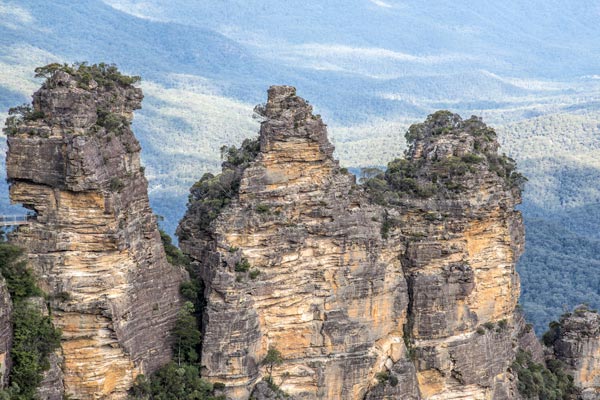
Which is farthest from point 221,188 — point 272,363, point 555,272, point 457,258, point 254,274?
point 555,272

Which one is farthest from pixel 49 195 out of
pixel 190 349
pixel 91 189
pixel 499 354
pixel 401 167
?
pixel 499 354

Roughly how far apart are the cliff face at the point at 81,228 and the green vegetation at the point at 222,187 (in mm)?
5106

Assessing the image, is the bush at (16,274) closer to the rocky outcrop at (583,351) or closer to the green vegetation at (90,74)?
the green vegetation at (90,74)

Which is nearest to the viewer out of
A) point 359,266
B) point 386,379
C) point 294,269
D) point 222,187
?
point 294,269

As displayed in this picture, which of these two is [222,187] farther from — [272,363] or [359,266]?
[272,363]

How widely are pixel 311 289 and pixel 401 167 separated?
31.5 feet

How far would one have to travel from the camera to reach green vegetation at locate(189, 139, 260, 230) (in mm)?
48500

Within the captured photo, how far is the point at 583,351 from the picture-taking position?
63.2 m

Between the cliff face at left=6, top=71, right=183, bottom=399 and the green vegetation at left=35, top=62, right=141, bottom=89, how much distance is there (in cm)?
31

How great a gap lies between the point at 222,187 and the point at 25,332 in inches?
454

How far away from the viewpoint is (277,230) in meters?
47.6

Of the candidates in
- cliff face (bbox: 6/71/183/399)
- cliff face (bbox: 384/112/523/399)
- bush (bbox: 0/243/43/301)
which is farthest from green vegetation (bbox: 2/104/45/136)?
cliff face (bbox: 384/112/523/399)

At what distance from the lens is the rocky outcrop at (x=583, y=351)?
2485 inches

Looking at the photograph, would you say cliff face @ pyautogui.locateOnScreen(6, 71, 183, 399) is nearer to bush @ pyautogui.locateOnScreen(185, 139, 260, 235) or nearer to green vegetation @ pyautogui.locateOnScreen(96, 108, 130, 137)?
green vegetation @ pyautogui.locateOnScreen(96, 108, 130, 137)
